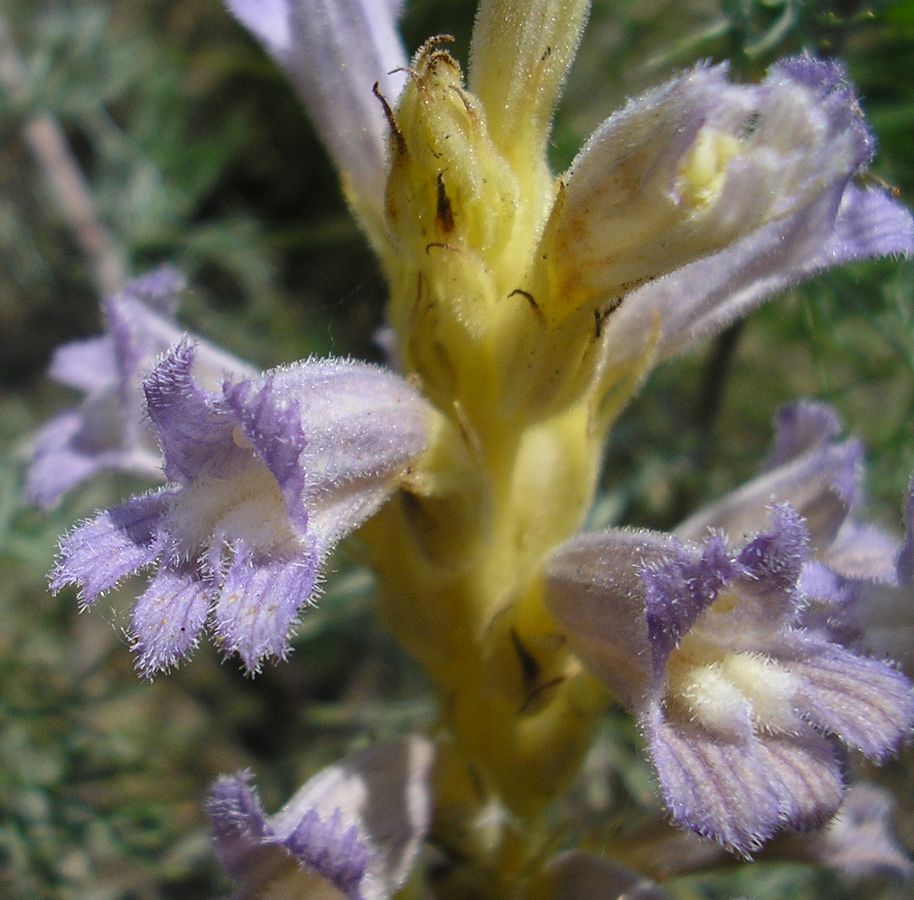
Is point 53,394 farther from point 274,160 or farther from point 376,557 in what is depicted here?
point 376,557

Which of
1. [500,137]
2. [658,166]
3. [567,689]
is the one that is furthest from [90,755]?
[658,166]

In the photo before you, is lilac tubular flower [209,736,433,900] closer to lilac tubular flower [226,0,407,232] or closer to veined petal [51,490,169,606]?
veined petal [51,490,169,606]

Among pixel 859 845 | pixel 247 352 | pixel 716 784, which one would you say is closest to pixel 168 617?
pixel 716 784

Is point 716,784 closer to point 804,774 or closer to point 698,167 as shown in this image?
→ point 804,774

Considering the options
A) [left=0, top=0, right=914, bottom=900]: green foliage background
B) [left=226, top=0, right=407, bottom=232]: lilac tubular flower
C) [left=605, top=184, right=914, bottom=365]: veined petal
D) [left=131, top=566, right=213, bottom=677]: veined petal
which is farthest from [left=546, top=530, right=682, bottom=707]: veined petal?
[left=226, top=0, right=407, bottom=232]: lilac tubular flower

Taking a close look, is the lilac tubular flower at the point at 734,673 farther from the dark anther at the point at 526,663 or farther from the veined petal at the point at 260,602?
the veined petal at the point at 260,602

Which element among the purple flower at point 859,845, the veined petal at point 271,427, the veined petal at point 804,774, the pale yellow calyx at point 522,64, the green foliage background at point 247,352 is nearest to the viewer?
the veined petal at point 271,427

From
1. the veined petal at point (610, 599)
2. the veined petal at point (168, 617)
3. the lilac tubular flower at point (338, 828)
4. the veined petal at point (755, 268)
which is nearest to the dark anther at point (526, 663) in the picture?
the veined petal at point (610, 599)
